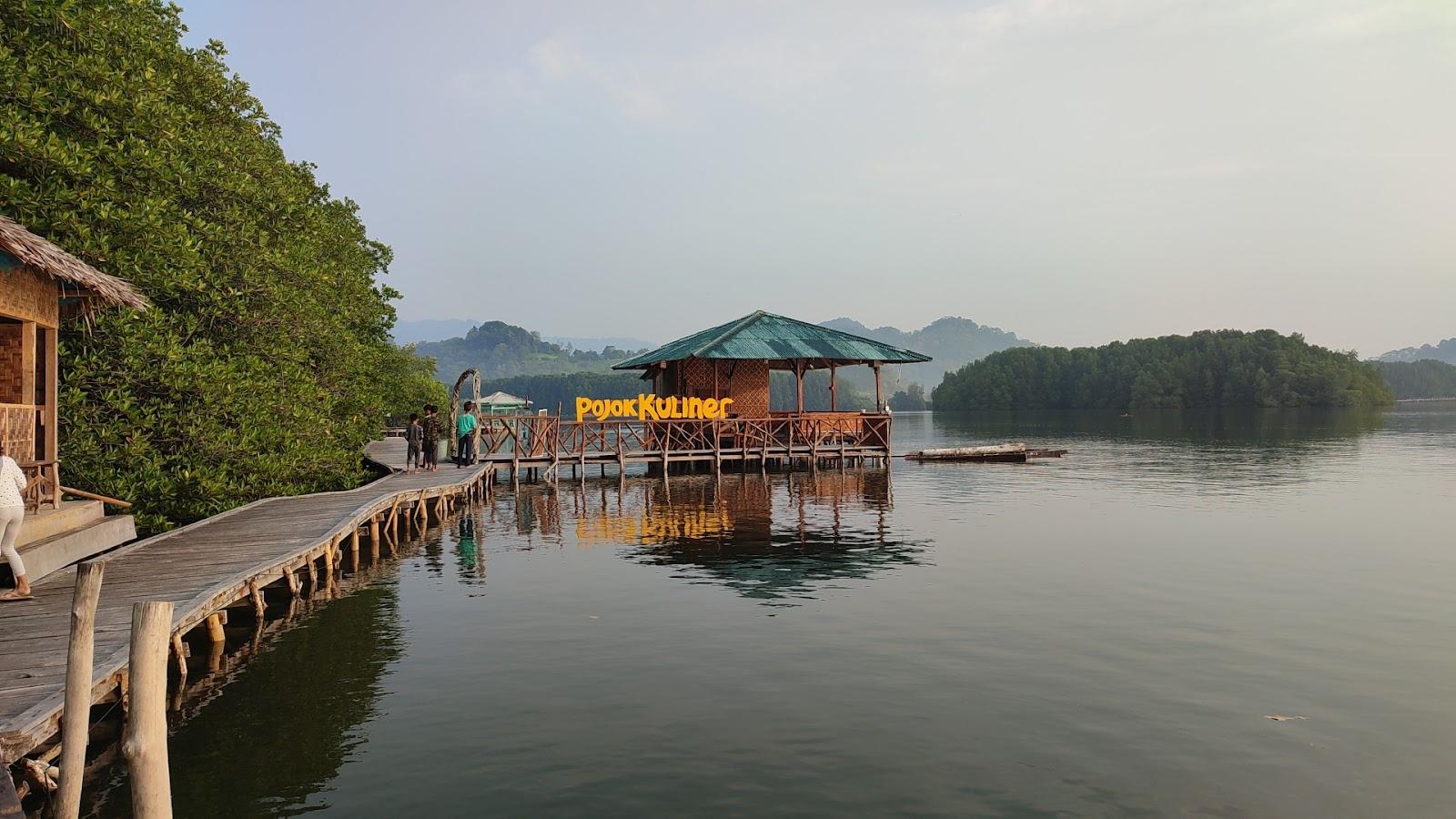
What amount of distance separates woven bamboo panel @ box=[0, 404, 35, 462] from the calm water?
13.6 ft

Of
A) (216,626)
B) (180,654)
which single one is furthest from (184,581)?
(180,654)

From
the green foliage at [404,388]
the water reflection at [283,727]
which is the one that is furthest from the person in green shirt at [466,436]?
the water reflection at [283,727]

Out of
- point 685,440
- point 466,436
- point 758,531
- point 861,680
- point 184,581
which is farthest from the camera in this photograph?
point 685,440

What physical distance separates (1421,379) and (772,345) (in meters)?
206

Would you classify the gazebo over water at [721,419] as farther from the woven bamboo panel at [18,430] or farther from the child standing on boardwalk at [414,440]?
the woven bamboo panel at [18,430]

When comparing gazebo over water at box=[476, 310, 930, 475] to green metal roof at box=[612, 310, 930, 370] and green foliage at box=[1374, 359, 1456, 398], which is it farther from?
green foliage at box=[1374, 359, 1456, 398]

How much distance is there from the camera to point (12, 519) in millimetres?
9602

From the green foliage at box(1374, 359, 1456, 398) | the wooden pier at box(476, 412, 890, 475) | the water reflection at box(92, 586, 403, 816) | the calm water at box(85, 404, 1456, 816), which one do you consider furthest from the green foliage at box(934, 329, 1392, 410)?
the water reflection at box(92, 586, 403, 816)

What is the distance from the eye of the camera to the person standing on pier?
95.0 ft

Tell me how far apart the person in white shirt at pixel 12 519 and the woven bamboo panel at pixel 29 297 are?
3208 millimetres

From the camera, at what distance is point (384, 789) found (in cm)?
755

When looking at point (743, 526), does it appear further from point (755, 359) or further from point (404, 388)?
point (404, 388)

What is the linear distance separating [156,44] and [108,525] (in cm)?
919

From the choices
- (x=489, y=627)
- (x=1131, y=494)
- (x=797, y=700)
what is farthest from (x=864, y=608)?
(x=1131, y=494)
